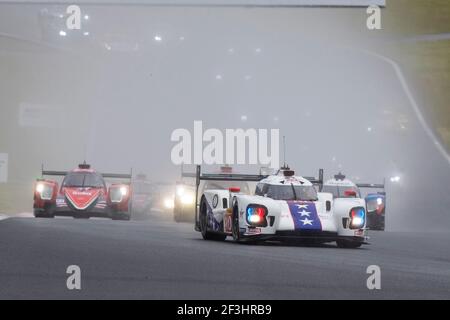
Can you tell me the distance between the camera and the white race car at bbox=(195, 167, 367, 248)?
51.1ft

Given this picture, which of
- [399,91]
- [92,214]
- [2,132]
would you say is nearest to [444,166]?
[399,91]

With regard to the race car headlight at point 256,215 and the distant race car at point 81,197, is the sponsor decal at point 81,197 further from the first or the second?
the race car headlight at point 256,215

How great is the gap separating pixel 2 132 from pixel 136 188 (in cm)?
2751

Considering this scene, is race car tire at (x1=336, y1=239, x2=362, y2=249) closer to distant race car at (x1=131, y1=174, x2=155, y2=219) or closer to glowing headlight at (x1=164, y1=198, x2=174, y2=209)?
distant race car at (x1=131, y1=174, x2=155, y2=219)

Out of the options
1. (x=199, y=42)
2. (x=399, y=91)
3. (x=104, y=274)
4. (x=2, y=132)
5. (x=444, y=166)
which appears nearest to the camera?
(x=104, y=274)

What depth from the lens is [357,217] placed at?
1598 cm

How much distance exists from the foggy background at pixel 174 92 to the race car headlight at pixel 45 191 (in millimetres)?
20815

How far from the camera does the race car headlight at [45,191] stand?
81.6 ft

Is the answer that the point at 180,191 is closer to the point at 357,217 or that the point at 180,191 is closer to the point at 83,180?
the point at 83,180

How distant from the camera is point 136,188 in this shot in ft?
101

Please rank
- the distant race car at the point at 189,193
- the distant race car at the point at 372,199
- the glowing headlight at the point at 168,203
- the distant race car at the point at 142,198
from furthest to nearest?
the glowing headlight at the point at 168,203
the distant race car at the point at 142,198
the distant race car at the point at 189,193
the distant race car at the point at 372,199

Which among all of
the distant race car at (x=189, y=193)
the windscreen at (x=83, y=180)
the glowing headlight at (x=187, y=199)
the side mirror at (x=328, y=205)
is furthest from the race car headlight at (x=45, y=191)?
the side mirror at (x=328, y=205)
